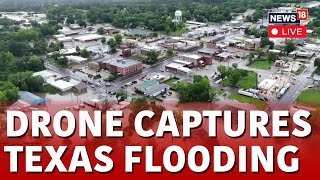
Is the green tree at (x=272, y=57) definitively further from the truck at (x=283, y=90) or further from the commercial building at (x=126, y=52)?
the commercial building at (x=126, y=52)

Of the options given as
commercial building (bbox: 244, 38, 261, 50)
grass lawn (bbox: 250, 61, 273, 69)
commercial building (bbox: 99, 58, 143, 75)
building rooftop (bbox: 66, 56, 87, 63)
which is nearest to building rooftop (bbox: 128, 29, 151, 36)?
building rooftop (bbox: 66, 56, 87, 63)

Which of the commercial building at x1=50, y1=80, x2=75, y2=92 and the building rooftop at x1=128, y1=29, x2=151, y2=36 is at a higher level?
the building rooftop at x1=128, y1=29, x2=151, y2=36

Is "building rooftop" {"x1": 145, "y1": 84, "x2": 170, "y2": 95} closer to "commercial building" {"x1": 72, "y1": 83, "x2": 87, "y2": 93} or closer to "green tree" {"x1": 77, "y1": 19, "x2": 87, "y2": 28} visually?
"commercial building" {"x1": 72, "y1": 83, "x2": 87, "y2": 93}

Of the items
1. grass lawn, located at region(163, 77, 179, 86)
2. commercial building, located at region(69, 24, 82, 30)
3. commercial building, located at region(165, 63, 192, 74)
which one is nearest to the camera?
grass lawn, located at region(163, 77, 179, 86)

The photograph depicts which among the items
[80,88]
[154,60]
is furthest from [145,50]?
[80,88]

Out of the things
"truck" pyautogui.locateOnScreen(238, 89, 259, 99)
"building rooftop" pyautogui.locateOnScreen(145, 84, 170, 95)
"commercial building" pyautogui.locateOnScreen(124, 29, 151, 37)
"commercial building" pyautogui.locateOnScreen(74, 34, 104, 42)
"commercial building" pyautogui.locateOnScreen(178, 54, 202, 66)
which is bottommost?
"truck" pyautogui.locateOnScreen(238, 89, 259, 99)

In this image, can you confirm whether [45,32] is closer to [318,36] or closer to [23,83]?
[23,83]

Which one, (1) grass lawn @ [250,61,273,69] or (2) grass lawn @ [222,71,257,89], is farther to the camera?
(1) grass lawn @ [250,61,273,69]
